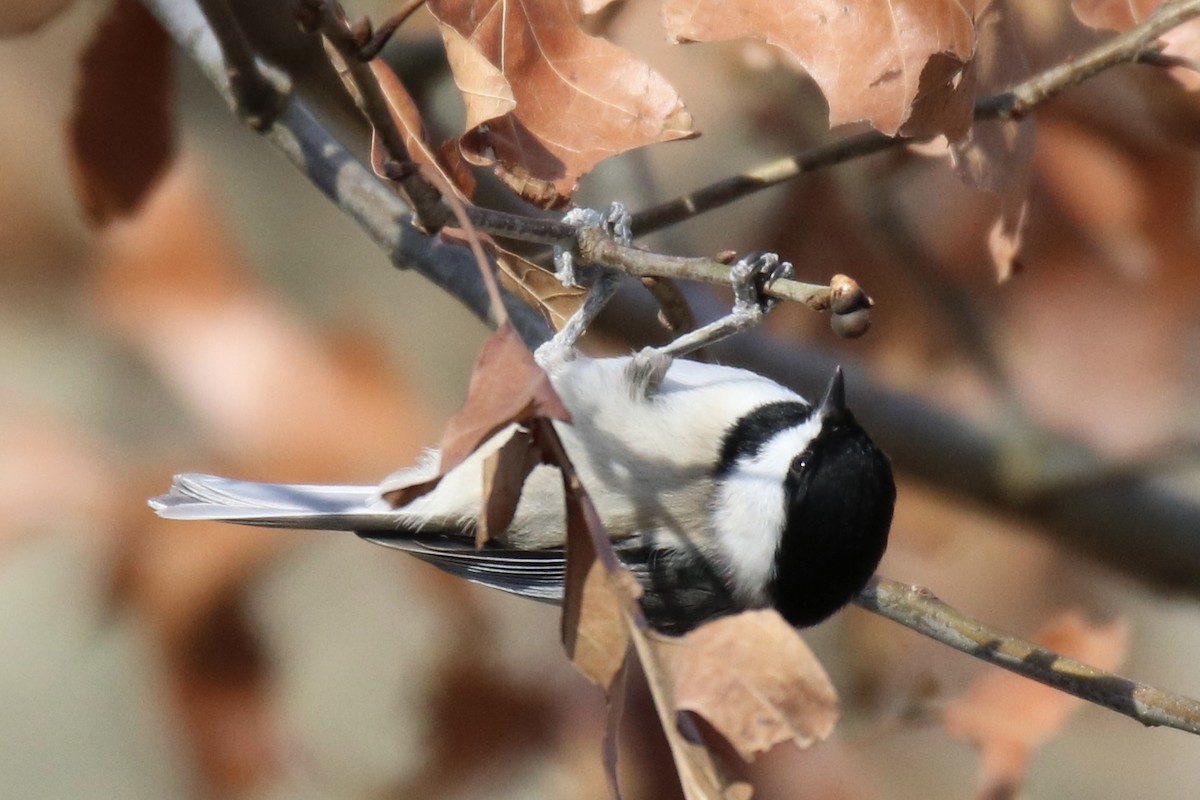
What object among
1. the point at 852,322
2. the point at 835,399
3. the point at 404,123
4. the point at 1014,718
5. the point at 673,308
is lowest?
the point at 1014,718

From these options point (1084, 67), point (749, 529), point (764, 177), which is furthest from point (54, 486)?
point (1084, 67)

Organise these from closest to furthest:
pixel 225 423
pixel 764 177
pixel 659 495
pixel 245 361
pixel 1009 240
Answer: pixel 1009 240 → pixel 764 177 → pixel 659 495 → pixel 225 423 → pixel 245 361

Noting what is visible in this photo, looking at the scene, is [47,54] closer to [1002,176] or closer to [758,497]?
[758,497]

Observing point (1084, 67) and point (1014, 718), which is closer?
point (1084, 67)

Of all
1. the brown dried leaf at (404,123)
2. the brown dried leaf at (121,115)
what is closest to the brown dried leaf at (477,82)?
the brown dried leaf at (404,123)

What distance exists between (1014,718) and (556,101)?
1312 mm

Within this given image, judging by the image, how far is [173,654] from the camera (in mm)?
2430

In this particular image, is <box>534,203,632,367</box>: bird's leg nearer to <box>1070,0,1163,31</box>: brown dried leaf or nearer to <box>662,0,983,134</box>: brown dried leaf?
<box>662,0,983,134</box>: brown dried leaf

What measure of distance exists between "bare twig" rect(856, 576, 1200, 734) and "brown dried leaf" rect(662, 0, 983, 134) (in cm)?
64

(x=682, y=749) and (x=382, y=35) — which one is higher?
(x=382, y=35)

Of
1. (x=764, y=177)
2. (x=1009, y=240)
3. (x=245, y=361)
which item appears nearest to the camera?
(x=1009, y=240)

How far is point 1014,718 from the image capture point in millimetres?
1983

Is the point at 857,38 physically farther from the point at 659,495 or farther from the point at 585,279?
the point at 659,495

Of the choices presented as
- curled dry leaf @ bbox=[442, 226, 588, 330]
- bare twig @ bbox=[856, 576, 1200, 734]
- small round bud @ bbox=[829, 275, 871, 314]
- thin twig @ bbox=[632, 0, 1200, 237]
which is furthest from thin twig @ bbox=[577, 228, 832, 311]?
bare twig @ bbox=[856, 576, 1200, 734]
